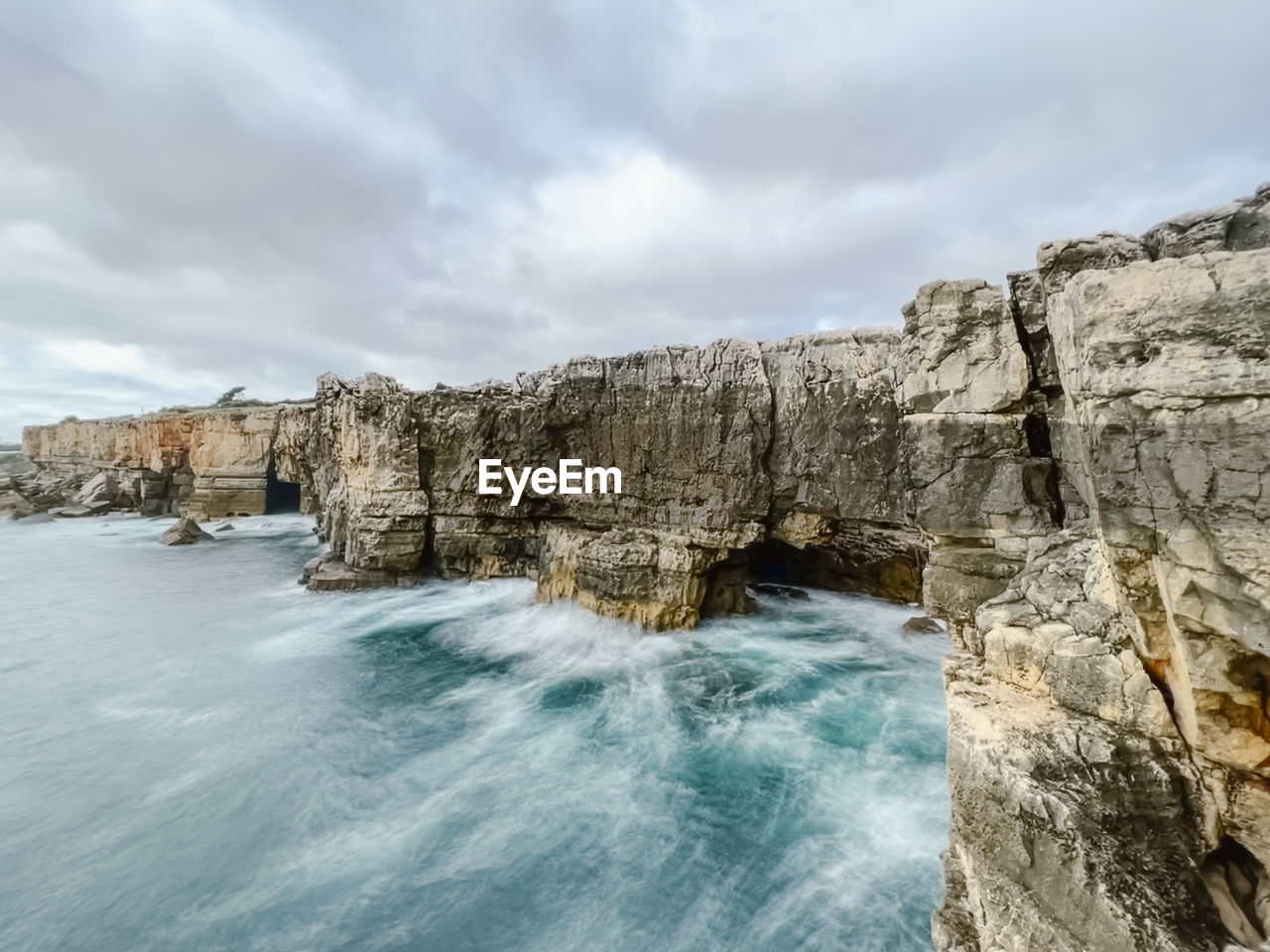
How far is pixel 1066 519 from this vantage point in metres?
4.93

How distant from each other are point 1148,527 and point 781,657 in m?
9.13

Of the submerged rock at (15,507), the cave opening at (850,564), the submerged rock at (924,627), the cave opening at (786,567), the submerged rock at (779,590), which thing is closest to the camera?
the submerged rock at (924,627)

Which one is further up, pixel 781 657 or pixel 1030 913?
pixel 1030 913

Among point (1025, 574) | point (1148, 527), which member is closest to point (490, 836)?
point (1025, 574)

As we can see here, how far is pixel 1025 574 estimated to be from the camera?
4031 mm

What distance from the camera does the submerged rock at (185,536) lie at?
24.5 meters

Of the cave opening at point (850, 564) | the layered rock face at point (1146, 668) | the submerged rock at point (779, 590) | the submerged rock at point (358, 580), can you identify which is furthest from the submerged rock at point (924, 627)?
the submerged rock at point (358, 580)

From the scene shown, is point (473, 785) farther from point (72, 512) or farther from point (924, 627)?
point (72, 512)

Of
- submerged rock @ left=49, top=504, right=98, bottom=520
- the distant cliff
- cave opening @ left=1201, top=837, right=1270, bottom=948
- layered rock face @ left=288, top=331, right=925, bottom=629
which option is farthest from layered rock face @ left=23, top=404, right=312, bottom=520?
cave opening @ left=1201, top=837, right=1270, bottom=948

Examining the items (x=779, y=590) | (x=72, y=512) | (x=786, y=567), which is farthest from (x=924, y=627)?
(x=72, y=512)

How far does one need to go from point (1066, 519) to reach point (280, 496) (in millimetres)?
43788

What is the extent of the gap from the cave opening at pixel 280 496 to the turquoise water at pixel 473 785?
76.2 feet

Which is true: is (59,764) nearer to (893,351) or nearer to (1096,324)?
(1096,324)

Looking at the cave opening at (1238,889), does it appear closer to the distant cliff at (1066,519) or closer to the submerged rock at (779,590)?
the distant cliff at (1066,519)
